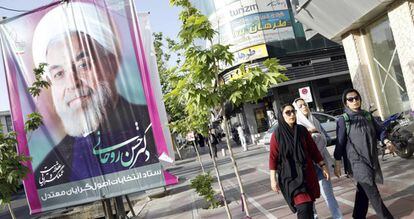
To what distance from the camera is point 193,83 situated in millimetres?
5469

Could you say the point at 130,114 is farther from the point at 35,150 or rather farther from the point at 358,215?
the point at 358,215

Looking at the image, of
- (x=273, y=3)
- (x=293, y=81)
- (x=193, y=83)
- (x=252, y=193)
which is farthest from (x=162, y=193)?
(x=273, y=3)

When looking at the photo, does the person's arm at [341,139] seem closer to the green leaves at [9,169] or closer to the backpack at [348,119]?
the backpack at [348,119]

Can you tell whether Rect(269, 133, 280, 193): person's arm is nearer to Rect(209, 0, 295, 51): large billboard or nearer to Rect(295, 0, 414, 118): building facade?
Rect(295, 0, 414, 118): building facade

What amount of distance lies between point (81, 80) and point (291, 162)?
4.86 m

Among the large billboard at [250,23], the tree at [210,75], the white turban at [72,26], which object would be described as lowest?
Result: the tree at [210,75]

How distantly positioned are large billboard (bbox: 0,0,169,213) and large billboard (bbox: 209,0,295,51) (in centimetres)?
2339

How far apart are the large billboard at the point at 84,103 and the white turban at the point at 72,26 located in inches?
0.7

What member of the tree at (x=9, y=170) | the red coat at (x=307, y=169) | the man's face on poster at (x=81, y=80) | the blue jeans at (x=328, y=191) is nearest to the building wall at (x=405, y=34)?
the blue jeans at (x=328, y=191)

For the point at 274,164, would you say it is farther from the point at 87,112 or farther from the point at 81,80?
the point at 81,80

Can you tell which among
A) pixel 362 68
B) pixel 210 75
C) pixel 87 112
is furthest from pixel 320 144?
pixel 362 68

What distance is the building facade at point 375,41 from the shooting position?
33.4 ft

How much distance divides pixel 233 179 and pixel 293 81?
19959 mm

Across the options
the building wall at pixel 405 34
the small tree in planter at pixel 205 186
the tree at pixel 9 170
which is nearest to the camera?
the tree at pixel 9 170
